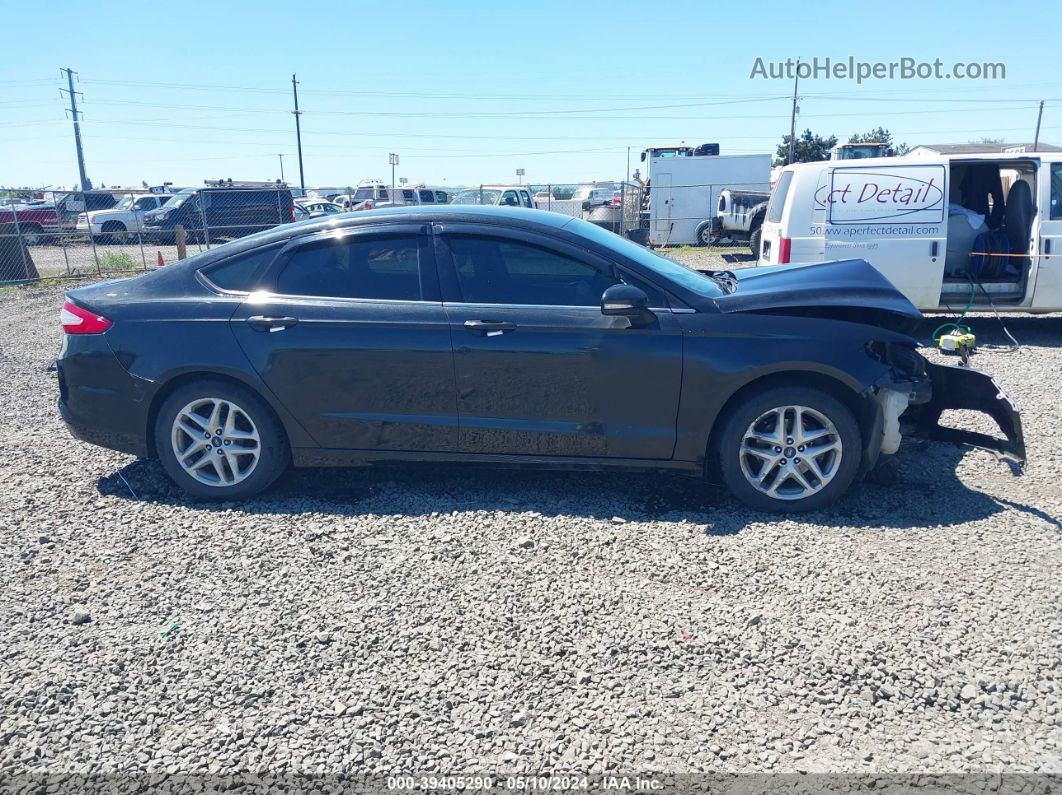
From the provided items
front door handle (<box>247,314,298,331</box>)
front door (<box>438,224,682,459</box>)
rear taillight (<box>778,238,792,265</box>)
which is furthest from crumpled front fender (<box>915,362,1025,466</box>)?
rear taillight (<box>778,238,792,265</box>)

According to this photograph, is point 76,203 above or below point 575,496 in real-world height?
above

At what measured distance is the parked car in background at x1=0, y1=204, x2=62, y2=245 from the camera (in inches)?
742

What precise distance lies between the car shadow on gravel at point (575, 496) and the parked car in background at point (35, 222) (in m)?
15.8

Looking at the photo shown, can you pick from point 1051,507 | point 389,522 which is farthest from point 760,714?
point 1051,507

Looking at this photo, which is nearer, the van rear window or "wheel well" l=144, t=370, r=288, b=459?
"wheel well" l=144, t=370, r=288, b=459

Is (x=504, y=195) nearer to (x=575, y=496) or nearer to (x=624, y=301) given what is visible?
(x=575, y=496)

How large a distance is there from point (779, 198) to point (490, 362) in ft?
23.4

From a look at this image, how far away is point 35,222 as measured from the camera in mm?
19391

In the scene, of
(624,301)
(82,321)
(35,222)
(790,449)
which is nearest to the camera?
(624,301)

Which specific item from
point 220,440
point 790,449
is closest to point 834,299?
point 790,449

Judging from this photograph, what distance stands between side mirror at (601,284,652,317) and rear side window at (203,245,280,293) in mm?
2020

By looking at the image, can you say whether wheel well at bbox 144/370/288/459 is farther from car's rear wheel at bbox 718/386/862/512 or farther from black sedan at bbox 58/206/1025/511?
car's rear wheel at bbox 718/386/862/512

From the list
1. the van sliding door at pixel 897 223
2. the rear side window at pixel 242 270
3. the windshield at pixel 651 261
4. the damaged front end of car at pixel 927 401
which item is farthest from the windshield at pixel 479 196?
the damaged front end of car at pixel 927 401

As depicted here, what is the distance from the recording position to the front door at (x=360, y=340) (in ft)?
15.1
